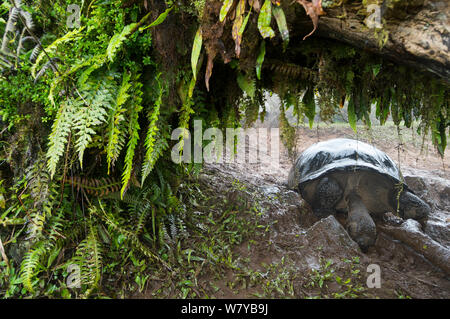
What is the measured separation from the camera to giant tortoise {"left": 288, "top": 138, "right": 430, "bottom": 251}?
418 cm

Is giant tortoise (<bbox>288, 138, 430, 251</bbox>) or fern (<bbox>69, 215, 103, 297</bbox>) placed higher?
giant tortoise (<bbox>288, 138, 430, 251</bbox>)

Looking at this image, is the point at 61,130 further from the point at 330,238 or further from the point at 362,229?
the point at 362,229

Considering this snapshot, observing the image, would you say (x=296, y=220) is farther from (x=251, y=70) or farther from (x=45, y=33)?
(x=45, y=33)

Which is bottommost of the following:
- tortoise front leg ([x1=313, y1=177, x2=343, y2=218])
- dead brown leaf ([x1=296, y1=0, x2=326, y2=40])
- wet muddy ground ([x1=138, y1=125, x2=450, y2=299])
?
wet muddy ground ([x1=138, y1=125, x2=450, y2=299])

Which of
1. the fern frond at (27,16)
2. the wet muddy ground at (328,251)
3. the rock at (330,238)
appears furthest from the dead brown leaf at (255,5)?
the rock at (330,238)

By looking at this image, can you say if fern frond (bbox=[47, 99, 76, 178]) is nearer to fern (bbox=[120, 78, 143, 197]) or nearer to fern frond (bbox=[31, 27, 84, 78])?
fern frond (bbox=[31, 27, 84, 78])

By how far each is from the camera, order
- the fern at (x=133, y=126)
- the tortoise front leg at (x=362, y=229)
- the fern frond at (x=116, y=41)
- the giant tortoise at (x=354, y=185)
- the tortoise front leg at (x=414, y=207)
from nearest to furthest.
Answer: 1. the fern frond at (x=116, y=41)
2. the fern at (x=133, y=126)
3. the tortoise front leg at (x=362, y=229)
4. the tortoise front leg at (x=414, y=207)
5. the giant tortoise at (x=354, y=185)

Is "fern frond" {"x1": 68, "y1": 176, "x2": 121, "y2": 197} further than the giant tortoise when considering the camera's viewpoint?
No

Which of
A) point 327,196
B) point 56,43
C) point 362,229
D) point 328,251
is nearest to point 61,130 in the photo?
point 56,43

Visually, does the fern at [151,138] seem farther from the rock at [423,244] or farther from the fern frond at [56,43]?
the rock at [423,244]

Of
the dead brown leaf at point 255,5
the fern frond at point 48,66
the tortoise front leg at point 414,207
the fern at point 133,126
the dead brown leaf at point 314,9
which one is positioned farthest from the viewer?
the tortoise front leg at point 414,207

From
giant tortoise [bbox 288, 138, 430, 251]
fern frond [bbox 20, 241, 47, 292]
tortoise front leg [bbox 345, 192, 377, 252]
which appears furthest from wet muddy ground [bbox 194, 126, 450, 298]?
fern frond [bbox 20, 241, 47, 292]

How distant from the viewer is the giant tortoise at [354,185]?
13.7 ft
